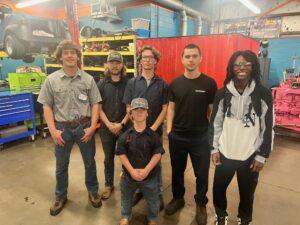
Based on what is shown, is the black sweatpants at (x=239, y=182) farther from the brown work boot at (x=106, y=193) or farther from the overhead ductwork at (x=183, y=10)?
the overhead ductwork at (x=183, y=10)

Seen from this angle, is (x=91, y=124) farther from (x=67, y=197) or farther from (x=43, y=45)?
(x=43, y=45)

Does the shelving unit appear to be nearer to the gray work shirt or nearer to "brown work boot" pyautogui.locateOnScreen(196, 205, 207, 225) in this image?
the gray work shirt

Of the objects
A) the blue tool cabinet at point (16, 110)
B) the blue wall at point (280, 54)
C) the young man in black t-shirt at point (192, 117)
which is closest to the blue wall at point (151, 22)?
the blue wall at point (280, 54)

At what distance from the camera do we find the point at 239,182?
185 cm

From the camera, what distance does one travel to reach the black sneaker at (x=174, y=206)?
7.61 ft

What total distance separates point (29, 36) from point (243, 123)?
433 cm

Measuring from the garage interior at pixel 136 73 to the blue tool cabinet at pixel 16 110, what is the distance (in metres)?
0.03

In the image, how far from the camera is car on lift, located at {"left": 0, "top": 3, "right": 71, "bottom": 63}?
436 centimetres

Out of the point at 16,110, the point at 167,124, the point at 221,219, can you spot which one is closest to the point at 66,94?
the point at 167,124

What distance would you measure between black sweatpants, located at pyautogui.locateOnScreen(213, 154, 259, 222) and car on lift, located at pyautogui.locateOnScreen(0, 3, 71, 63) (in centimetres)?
423

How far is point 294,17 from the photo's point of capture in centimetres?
781

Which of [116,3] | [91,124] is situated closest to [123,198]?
[91,124]

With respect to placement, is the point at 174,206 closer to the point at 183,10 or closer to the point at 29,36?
the point at 29,36

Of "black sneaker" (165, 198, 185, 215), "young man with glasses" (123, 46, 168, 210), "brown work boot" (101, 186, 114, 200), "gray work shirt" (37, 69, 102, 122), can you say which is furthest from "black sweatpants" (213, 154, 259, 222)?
"gray work shirt" (37, 69, 102, 122)
